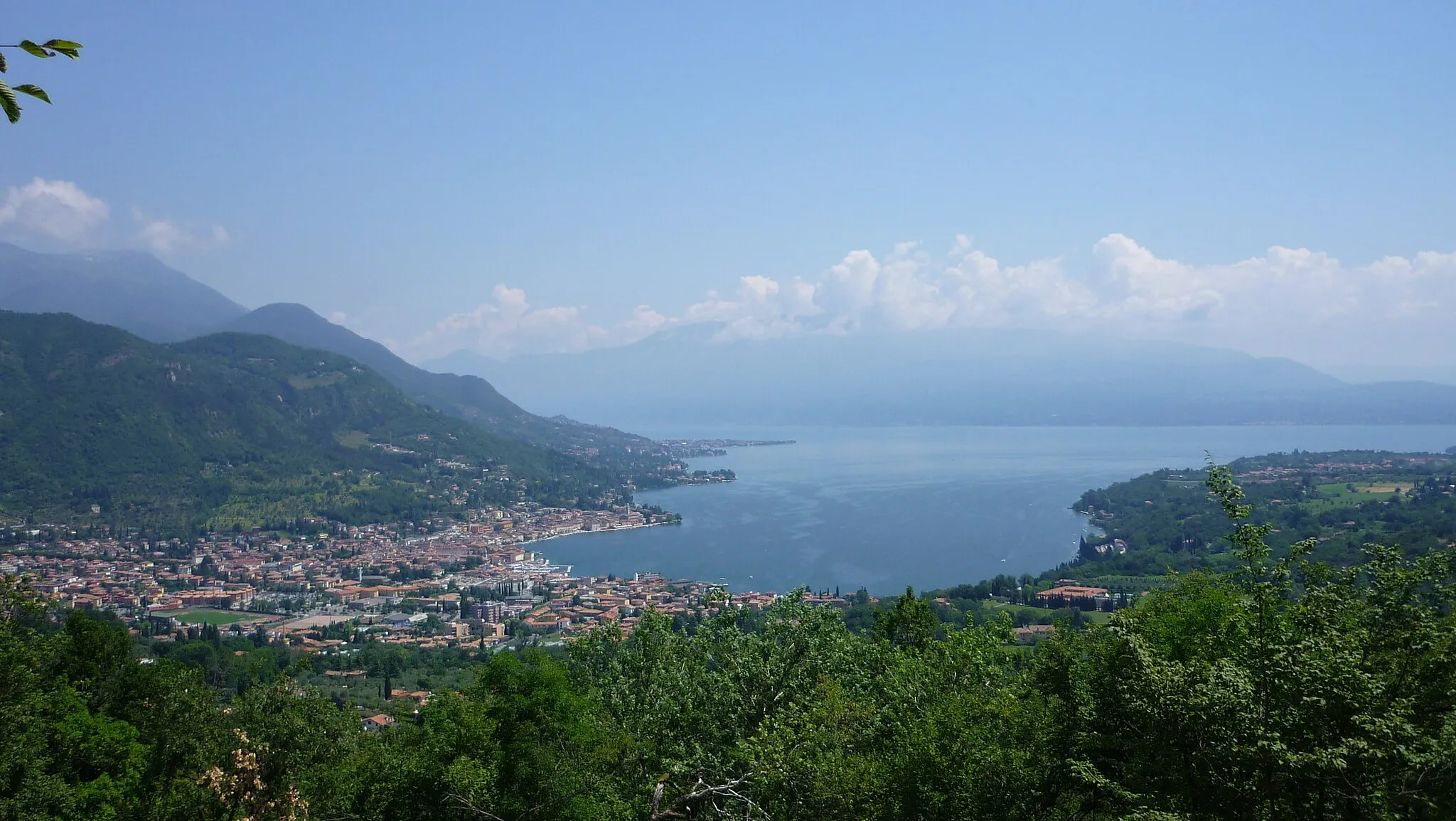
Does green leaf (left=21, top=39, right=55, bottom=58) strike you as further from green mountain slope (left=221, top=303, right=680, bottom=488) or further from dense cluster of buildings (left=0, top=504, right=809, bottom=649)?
green mountain slope (left=221, top=303, right=680, bottom=488)

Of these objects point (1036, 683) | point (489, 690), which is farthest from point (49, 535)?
point (1036, 683)

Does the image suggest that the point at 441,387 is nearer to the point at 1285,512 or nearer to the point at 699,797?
the point at 1285,512

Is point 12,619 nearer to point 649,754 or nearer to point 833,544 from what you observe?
point 649,754

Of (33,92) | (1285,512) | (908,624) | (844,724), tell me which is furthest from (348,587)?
(1285,512)

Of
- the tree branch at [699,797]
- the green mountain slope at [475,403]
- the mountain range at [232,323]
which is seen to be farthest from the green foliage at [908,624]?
the mountain range at [232,323]

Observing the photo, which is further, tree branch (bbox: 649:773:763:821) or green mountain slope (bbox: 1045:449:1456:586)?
green mountain slope (bbox: 1045:449:1456:586)

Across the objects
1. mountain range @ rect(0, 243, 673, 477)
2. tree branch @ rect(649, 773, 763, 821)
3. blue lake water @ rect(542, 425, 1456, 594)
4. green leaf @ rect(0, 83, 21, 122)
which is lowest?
blue lake water @ rect(542, 425, 1456, 594)

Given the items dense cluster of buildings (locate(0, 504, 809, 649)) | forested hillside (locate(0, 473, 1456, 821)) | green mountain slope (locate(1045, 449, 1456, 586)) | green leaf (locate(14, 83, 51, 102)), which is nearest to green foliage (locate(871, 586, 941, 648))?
forested hillside (locate(0, 473, 1456, 821))
